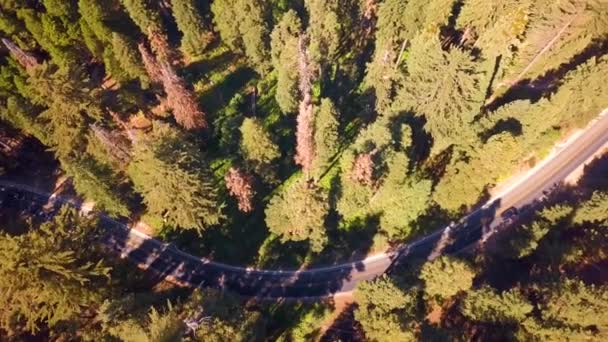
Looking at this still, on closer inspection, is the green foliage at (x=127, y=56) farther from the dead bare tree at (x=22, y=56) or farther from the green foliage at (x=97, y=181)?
the green foliage at (x=97, y=181)

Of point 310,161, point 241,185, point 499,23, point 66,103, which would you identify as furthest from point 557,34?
point 66,103

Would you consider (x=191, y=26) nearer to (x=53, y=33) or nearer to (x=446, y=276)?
(x=53, y=33)

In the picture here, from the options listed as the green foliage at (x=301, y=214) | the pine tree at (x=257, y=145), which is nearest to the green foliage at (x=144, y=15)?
the pine tree at (x=257, y=145)

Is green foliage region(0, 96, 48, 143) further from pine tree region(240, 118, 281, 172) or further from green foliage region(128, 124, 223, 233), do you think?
A: pine tree region(240, 118, 281, 172)

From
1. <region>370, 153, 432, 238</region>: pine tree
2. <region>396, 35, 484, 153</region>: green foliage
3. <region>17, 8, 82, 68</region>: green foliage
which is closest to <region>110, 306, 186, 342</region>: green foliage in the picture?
<region>370, 153, 432, 238</region>: pine tree

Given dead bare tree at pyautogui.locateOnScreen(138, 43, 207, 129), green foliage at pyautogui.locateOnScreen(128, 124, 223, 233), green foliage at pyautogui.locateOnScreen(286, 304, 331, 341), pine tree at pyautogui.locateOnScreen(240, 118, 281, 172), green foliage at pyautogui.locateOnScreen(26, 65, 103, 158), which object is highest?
dead bare tree at pyautogui.locateOnScreen(138, 43, 207, 129)

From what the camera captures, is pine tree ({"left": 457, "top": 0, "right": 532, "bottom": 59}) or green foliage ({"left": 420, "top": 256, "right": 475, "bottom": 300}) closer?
green foliage ({"left": 420, "top": 256, "right": 475, "bottom": 300})

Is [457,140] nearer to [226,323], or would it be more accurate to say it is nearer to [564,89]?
[564,89]
